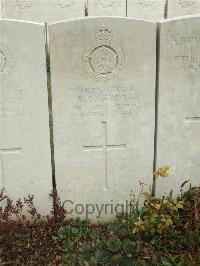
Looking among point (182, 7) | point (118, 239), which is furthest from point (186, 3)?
point (118, 239)

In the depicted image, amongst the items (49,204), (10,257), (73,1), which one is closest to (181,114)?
(49,204)

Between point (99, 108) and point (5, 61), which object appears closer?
point (5, 61)

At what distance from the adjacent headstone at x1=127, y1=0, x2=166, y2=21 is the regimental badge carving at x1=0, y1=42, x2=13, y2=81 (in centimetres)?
529

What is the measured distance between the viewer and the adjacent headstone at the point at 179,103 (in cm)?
364

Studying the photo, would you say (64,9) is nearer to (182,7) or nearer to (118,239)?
(182,7)

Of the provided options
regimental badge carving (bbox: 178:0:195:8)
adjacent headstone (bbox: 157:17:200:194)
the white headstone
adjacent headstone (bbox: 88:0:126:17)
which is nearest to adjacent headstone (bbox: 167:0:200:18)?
regimental badge carving (bbox: 178:0:195:8)

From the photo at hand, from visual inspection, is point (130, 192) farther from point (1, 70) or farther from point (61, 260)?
point (1, 70)

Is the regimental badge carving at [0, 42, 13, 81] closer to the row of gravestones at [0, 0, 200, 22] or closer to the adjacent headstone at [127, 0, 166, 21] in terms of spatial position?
the row of gravestones at [0, 0, 200, 22]

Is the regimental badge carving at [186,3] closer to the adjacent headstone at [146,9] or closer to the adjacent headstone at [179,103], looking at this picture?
the adjacent headstone at [146,9]

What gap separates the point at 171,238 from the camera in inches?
Result: 144

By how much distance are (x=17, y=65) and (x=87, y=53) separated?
0.61m

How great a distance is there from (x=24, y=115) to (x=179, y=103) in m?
1.42

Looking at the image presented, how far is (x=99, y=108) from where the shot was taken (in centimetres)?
378

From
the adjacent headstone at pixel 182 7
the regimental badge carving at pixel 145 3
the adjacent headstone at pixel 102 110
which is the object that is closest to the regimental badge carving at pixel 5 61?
the adjacent headstone at pixel 102 110
